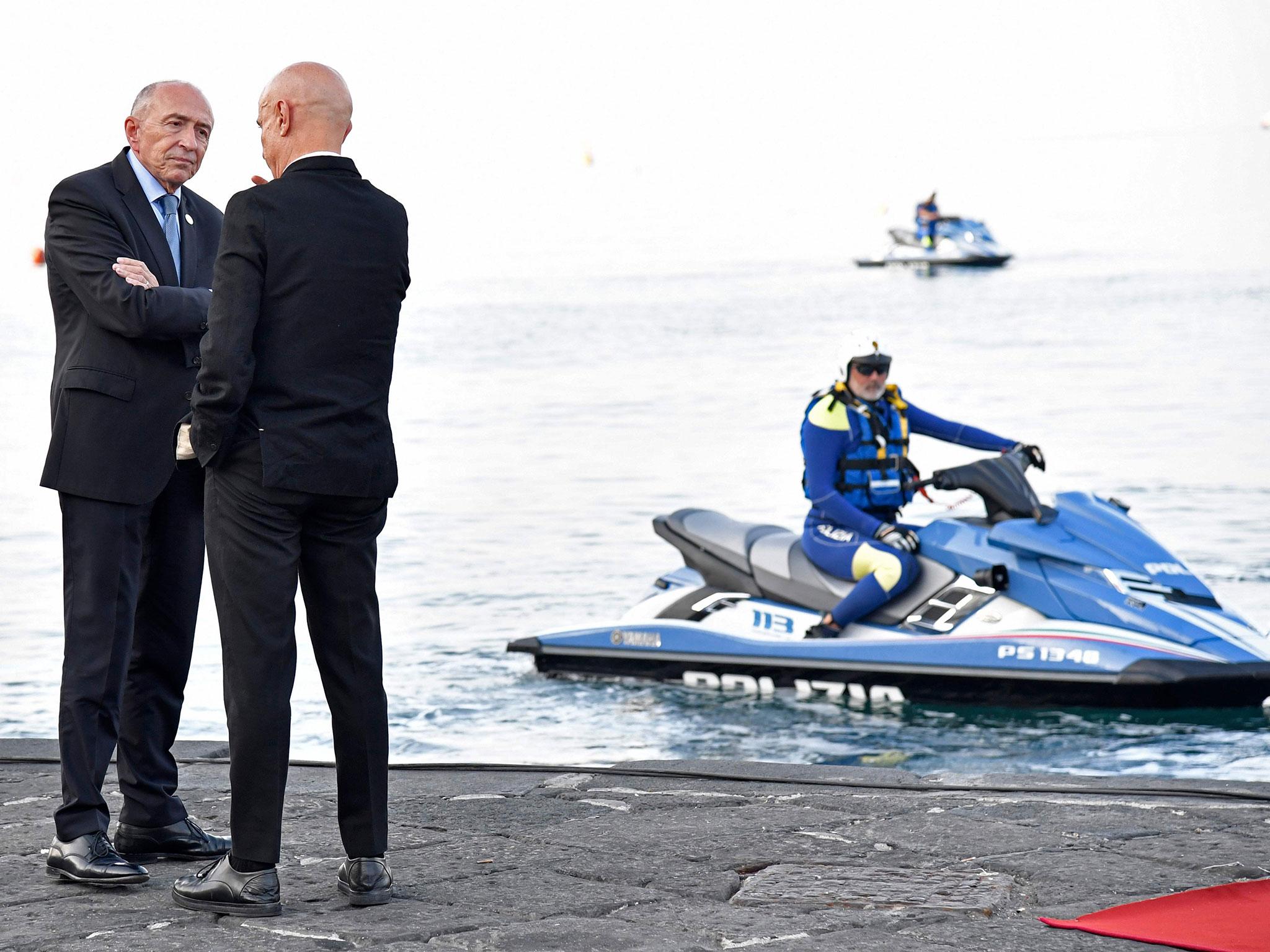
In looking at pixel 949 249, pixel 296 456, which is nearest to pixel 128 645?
pixel 296 456

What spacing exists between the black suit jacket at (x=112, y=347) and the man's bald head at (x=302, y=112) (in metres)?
0.55

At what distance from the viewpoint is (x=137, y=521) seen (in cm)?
445

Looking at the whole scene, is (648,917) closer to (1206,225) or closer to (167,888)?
(167,888)

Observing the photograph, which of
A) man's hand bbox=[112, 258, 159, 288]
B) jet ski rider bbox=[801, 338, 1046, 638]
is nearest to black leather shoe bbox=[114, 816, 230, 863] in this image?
man's hand bbox=[112, 258, 159, 288]

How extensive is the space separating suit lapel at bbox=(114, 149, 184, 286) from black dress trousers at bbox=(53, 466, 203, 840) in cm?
50

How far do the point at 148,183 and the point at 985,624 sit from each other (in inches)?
201

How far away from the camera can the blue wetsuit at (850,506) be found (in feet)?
28.6

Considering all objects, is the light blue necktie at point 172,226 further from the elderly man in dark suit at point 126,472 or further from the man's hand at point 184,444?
the man's hand at point 184,444

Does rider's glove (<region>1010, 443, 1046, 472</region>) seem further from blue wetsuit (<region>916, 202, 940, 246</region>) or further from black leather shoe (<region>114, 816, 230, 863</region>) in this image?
blue wetsuit (<region>916, 202, 940, 246</region>)

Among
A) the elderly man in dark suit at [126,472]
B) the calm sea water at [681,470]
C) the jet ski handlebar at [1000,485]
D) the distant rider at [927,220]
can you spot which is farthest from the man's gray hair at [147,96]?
the distant rider at [927,220]

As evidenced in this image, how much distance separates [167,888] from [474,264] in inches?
3208

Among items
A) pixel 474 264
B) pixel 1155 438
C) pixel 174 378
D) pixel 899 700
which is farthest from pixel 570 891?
pixel 474 264

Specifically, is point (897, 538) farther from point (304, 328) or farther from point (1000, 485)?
point (304, 328)

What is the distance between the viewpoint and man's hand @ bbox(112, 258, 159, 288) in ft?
14.2
